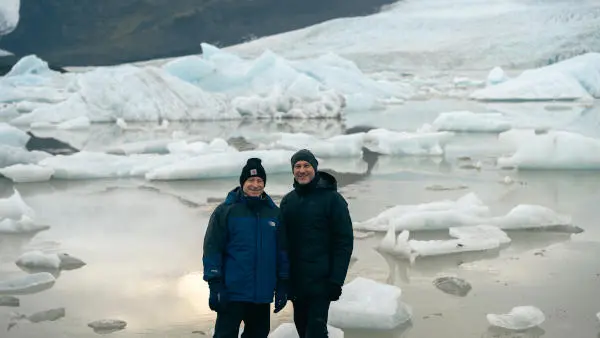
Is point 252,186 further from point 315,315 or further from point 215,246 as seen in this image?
point 315,315

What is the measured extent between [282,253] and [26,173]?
20.3ft

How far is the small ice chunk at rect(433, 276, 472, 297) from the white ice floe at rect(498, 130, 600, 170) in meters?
4.81

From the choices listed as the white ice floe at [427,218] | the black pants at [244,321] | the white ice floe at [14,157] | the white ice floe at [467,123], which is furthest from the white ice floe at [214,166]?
the white ice floe at [467,123]

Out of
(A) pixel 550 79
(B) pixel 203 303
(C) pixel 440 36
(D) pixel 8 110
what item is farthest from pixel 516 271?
(C) pixel 440 36

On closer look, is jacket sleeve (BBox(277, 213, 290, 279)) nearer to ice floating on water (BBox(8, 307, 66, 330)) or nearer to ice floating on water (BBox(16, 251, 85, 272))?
ice floating on water (BBox(8, 307, 66, 330))

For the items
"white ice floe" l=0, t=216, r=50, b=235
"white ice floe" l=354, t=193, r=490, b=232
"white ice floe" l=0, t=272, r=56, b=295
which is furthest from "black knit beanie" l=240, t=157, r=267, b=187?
"white ice floe" l=0, t=216, r=50, b=235

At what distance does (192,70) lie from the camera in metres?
19.5

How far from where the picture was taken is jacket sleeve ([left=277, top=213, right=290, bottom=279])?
8.32ft

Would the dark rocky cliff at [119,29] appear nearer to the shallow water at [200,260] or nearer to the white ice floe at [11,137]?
the white ice floe at [11,137]

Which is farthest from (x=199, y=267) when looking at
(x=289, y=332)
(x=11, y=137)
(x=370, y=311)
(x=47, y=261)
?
(x=11, y=137)

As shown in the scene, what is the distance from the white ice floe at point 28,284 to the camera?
3.98 m

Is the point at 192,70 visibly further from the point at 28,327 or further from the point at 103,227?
the point at 28,327

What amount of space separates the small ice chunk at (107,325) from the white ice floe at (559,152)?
624cm

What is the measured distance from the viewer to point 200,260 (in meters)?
4.60
